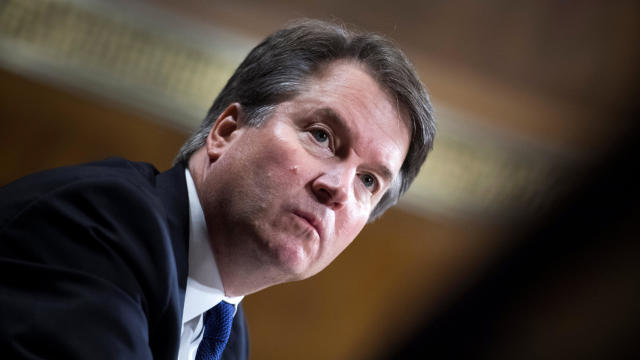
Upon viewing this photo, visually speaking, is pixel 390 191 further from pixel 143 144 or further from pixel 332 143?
pixel 143 144

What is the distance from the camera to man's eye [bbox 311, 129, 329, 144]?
1124 mm

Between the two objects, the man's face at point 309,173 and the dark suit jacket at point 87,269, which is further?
the man's face at point 309,173

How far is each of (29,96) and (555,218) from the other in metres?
3.29

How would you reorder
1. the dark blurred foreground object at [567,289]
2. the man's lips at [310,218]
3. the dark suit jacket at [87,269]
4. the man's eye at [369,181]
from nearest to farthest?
the dark blurred foreground object at [567,289]
the dark suit jacket at [87,269]
the man's lips at [310,218]
the man's eye at [369,181]

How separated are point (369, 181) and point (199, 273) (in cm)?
32

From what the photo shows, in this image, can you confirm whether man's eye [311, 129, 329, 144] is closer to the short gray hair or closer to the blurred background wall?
the short gray hair

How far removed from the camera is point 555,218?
0.46ft

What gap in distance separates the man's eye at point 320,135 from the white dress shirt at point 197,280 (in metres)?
0.21

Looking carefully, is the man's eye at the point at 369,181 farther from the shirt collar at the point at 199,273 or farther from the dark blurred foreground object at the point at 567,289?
the dark blurred foreground object at the point at 567,289

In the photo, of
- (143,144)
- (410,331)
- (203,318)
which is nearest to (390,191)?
(203,318)

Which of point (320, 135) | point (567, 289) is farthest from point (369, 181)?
point (567, 289)

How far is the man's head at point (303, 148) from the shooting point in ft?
3.47

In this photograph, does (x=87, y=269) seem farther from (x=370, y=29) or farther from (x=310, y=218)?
(x=370, y=29)

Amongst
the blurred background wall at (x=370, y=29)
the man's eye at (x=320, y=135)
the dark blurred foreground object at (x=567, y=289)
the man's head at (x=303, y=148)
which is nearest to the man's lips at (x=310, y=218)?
the man's head at (x=303, y=148)
